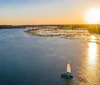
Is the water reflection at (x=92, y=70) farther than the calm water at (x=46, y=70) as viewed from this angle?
Yes

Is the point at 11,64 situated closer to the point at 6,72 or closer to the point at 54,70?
the point at 6,72

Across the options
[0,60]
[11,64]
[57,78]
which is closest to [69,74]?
[57,78]

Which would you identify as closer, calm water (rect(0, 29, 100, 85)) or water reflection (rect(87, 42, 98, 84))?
calm water (rect(0, 29, 100, 85))

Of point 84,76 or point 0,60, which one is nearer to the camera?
point 84,76

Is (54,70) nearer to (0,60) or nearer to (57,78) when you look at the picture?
(57,78)

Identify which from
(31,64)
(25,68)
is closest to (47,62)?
(31,64)

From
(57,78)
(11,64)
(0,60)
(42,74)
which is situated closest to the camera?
Result: (57,78)

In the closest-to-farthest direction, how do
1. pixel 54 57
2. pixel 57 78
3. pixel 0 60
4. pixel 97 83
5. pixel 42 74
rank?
pixel 97 83
pixel 57 78
pixel 42 74
pixel 0 60
pixel 54 57

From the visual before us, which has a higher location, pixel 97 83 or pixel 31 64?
pixel 31 64

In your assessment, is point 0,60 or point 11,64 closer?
point 11,64
